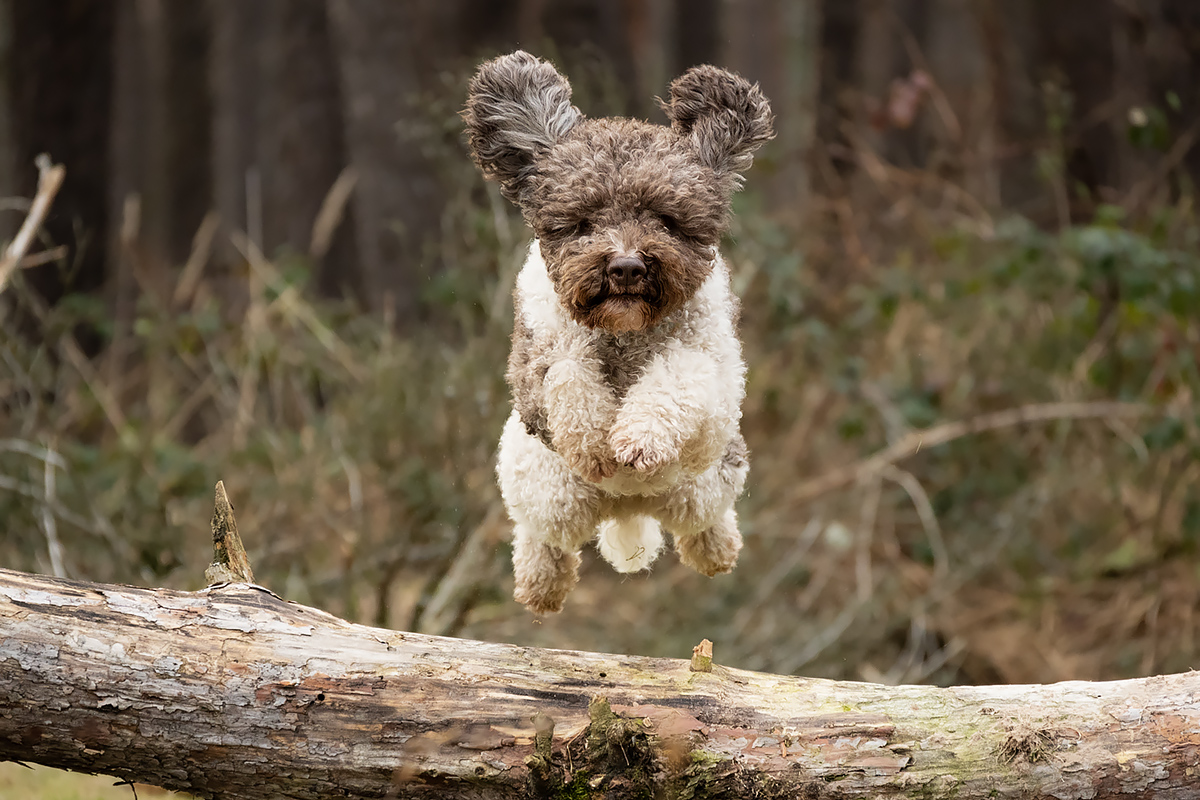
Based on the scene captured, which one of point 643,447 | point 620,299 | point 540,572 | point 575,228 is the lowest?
point 540,572

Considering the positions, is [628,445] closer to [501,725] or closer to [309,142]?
[501,725]

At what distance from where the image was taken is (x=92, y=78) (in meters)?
10.9

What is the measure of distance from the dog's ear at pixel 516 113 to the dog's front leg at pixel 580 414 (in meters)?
0.46

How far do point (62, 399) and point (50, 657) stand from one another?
4.54 m

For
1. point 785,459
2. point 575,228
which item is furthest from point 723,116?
point 785,459

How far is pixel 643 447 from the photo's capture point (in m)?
2.30

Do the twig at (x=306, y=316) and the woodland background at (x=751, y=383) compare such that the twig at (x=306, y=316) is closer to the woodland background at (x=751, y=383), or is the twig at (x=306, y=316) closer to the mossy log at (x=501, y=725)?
the woodland background at (x=751, y=383)

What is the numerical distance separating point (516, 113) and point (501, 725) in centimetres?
169

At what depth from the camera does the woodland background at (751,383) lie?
637 centimetres

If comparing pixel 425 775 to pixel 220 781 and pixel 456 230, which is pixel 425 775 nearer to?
pixel 220 781

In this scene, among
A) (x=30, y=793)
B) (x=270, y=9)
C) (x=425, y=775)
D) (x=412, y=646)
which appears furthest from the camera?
(x=270, y=9)

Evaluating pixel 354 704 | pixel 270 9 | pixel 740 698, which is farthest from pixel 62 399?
pixel 270 9

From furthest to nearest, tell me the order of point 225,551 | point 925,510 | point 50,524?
1. point 925,510
2. point 50,524
3. point 225,551

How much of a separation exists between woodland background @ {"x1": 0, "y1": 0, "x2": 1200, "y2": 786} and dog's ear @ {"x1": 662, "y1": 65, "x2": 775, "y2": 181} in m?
2.59
